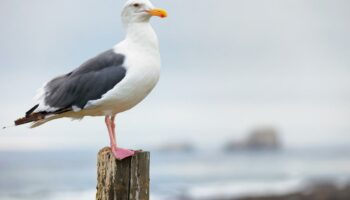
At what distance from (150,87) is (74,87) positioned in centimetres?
75

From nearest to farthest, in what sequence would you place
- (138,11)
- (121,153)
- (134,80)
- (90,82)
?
(121,153) < (134,80) < (90,82) < (138,11)

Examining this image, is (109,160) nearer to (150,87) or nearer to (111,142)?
(111,142)

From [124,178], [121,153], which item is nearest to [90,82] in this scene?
[121,153]

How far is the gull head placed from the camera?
705 cm

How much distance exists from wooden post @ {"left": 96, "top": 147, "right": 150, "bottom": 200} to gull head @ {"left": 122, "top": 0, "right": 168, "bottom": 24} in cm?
140

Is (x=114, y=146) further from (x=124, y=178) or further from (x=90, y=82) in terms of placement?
(x=90, y=82)

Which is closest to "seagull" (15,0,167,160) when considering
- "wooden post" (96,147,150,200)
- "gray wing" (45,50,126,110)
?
"gray wing" (45,50,126,110)

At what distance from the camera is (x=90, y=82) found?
22.8ft

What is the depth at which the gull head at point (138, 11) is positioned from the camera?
7.05m

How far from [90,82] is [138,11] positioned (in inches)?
33.7

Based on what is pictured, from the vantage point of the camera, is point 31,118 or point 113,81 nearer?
point 113,81

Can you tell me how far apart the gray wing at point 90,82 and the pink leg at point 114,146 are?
374mm

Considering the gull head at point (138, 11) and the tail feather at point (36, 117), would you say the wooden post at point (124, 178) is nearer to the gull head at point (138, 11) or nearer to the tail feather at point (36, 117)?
the tail feather at point (36, 117)

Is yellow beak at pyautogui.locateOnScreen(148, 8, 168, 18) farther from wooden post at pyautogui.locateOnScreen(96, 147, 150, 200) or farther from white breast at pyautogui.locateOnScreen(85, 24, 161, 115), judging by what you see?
wooden post at pyautogui.locateOnScreen(96, 147, 150, 200)
